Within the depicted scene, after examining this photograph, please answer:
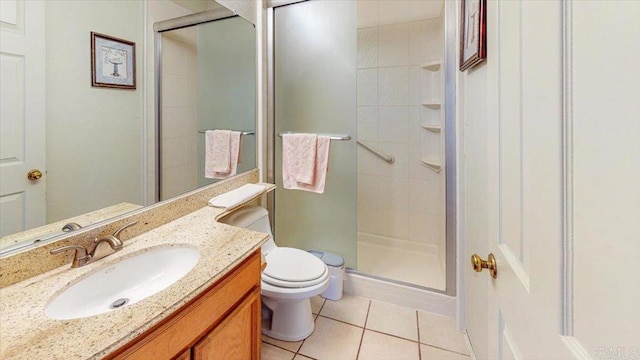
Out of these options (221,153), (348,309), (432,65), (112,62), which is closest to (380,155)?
(432,65)

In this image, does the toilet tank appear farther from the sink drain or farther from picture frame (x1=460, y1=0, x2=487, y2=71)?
picture frame (x1=460, y1=0, x2=487, y2=71)

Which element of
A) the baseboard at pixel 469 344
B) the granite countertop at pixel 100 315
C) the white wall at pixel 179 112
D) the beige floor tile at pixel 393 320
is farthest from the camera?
the beige floor tile at pixel 393 320

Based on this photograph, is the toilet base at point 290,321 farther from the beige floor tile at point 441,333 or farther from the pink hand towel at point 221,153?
the pink hand towel at point 221,153

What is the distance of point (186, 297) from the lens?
0.78m

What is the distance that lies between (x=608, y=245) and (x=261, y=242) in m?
1.00

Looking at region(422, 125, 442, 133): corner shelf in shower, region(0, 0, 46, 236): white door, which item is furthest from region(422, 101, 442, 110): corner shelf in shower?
region(0, 0, 46, 236): white door

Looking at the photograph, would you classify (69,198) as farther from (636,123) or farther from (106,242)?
(636,123)

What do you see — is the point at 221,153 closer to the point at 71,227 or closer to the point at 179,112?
the point at 179,112

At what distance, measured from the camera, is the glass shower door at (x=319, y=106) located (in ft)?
6.49

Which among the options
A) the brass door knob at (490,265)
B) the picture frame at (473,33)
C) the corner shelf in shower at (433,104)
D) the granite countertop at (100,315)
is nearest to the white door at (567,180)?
the brass door knob at (490,265)

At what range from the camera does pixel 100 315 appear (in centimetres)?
69

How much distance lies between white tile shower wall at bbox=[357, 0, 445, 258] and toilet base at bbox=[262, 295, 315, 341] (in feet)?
3.70

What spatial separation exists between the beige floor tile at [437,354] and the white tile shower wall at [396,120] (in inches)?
35.0

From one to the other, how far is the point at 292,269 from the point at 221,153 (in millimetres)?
791
